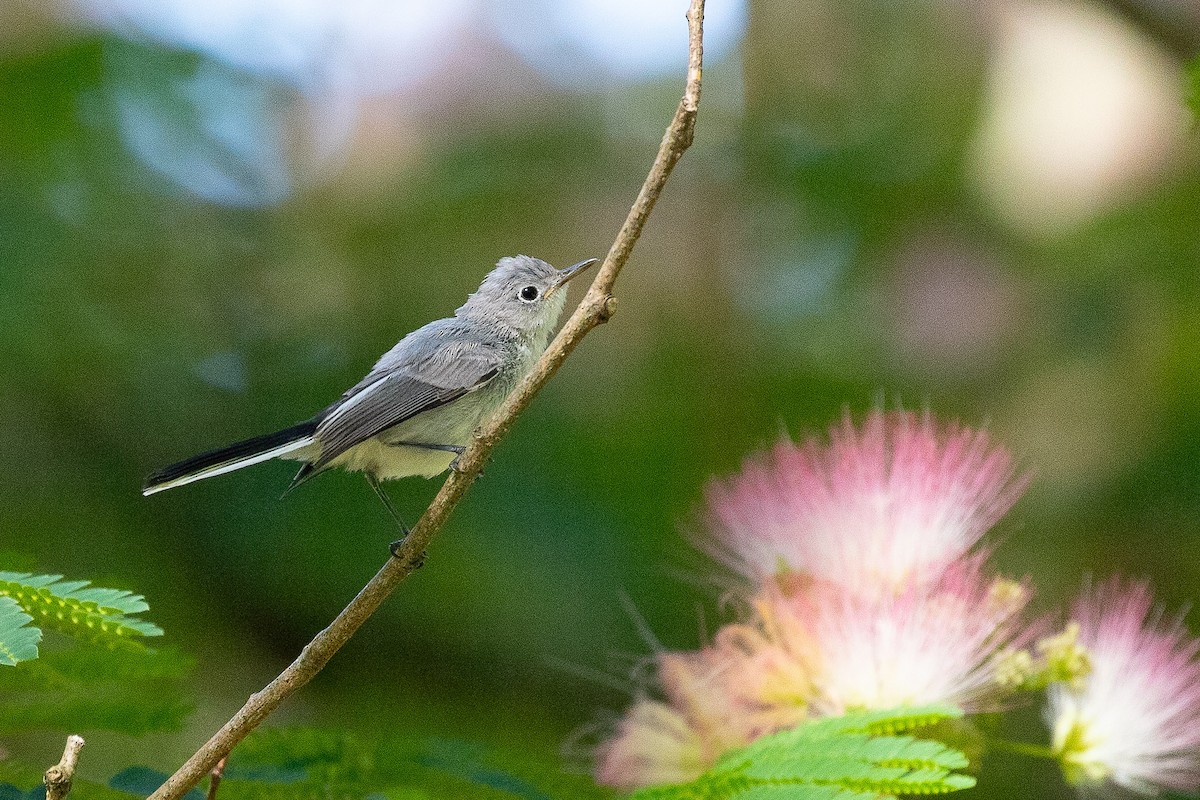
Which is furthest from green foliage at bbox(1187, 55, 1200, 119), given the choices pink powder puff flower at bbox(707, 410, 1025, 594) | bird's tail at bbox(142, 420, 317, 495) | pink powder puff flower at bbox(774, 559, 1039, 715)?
bird's tail at bbox(142, 420, 317, 495)

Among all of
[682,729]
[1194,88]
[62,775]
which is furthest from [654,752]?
[1194,88]

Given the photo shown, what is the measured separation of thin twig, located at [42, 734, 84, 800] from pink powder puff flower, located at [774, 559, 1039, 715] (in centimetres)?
115

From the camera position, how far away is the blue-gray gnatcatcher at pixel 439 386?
1.80 meters

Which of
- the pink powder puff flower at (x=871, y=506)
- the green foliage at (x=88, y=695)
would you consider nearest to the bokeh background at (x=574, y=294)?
the pink powder puff flower at (x=871, y=506)

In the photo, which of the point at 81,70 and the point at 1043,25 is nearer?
the point at 81,70

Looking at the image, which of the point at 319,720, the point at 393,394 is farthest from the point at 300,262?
the point at 393,394

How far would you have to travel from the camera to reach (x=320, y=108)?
4.31 meters

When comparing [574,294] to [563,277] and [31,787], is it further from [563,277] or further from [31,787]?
[31,787]

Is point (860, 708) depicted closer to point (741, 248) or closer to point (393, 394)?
point (393, 394)

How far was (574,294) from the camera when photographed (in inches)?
103

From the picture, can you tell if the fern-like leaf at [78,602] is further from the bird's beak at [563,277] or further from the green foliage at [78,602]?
the bird's beak at [563,277]

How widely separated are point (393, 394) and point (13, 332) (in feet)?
5.14

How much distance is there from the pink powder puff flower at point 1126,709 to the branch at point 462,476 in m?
1.22

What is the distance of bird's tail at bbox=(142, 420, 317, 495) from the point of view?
1483 millimetres
